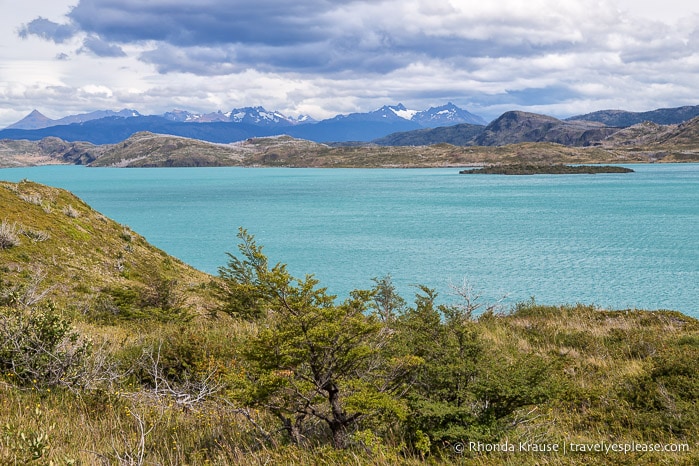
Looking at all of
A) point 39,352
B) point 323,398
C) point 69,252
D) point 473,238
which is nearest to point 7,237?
point 69,252

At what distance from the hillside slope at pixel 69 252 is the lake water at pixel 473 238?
15.5 m

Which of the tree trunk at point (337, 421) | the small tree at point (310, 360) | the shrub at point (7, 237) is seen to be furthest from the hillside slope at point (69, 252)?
the tree trunk at point (337, 421)

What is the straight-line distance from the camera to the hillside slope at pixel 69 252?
20.3 m

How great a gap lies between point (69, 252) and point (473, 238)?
5616 centimetres

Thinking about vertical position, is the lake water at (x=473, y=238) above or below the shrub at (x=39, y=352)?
below

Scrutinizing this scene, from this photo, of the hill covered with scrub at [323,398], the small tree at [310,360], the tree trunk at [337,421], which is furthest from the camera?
the tree trunk at [337,421]

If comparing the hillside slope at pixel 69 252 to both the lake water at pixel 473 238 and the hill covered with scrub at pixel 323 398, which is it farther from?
the lake water at pixel 473 238

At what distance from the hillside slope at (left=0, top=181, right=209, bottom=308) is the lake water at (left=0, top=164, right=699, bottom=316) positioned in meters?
15.5

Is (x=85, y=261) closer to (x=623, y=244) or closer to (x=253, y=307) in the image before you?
(x=253, y=307)

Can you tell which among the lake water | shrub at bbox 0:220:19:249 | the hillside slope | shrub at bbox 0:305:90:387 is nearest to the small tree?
shrub at bbox 0:305:90:387

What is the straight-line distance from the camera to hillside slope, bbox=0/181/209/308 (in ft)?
66.5

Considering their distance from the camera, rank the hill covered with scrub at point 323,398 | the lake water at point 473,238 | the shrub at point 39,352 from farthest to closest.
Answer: the lake water at point 473,238
the shrub at point 39,352
the hill covered with scrub at point 323,398

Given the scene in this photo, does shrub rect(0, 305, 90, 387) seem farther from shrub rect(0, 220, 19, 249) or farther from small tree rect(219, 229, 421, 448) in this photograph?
shrub rect(0, 220, 19, 249)

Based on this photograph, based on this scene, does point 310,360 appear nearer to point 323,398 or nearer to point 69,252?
point 323,398
